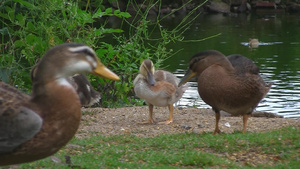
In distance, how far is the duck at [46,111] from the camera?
Result: 17.3 ft

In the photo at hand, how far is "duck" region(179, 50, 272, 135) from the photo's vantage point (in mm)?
8586

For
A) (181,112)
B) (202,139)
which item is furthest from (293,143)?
(181,112)

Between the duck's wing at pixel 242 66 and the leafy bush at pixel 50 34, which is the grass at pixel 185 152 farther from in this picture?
the leafy bush at pixel 50 34

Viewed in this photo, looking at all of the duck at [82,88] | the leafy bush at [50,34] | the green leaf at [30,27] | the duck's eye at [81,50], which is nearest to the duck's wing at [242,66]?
the duck at [82,88]

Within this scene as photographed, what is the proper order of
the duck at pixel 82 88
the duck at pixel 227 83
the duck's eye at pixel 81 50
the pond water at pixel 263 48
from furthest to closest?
1. the pond water at pixel 263 48
2. the duck at pixel 82 88
3. the duck at pixel 227 83
4. the duck's eye at pixel 81 50

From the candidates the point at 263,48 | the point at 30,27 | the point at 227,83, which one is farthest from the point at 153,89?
the point at 263,48

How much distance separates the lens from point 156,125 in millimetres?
10617

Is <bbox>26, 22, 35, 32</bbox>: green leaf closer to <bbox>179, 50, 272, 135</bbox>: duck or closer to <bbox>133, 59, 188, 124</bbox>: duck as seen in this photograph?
<bbox>133, 59, 188, 124</bbox>: duck

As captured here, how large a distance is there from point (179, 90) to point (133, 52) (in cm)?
219

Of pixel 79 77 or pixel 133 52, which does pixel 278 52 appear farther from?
pixel 79 77

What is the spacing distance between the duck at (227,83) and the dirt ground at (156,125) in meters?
0.99

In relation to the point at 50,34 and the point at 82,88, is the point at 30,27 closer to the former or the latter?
the point at 50,34

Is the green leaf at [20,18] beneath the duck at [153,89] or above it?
above

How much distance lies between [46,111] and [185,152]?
2642mm
